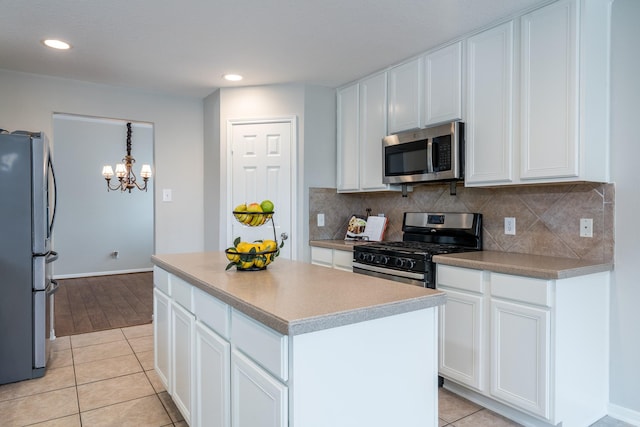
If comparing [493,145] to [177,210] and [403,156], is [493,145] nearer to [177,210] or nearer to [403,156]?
[403,156]

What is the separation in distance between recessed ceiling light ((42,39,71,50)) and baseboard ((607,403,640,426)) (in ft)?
13.9

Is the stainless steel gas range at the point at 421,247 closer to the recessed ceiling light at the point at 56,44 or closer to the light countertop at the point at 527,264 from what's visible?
the light countertop at the point at 527,264

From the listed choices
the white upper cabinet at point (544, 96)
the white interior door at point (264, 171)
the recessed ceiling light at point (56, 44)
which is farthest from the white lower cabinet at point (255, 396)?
the recessed ceiling light at point (56, 44)

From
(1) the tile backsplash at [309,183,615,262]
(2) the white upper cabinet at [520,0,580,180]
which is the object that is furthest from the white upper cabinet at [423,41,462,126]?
(1) the tile backsplash at [309,183,615,262]

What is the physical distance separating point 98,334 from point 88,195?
3.43 metres

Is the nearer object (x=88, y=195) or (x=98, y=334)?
(x=98, y=334)

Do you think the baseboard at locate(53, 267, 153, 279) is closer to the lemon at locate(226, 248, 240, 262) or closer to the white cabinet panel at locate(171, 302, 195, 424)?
the white cabinet panel at locate(171, 302, 195, 424)

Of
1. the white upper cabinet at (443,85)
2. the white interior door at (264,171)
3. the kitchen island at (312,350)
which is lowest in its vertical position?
the kitchen island at (312,350)

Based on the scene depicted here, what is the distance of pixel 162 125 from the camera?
4.33 m

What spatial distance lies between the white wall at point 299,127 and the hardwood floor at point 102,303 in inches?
50.6

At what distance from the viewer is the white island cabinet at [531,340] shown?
80.1 inches

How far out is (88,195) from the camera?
6430 mm

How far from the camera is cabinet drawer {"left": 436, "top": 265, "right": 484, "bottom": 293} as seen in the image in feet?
7.70

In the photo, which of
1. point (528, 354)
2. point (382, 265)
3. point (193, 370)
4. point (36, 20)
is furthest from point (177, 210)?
point (528, 354)
